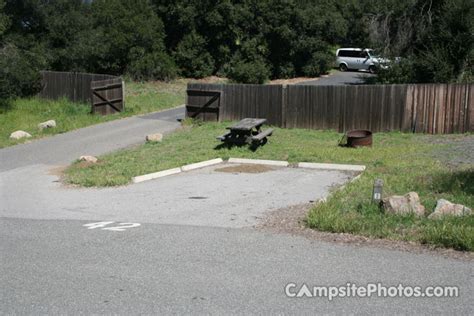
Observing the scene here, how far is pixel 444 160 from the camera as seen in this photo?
45.7 ft

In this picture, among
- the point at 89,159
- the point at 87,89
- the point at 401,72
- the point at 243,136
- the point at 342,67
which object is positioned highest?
the point at 401,72

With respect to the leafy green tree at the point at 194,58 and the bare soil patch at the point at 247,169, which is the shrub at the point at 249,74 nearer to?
the leafy green tree at the point at 194,58

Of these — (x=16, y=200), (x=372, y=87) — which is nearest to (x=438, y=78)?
(x=372, y=87)

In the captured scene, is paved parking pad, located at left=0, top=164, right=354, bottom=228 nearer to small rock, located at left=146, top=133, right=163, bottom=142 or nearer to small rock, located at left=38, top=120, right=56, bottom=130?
small rock, located at left=146, top=133, right=163, bottom=142

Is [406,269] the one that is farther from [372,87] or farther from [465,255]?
[372,87]

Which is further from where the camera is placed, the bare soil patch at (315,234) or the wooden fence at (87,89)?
the wooden fence at (87,89)

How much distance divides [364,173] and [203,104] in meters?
11.1

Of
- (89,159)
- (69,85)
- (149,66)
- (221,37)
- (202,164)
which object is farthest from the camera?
(221,37)

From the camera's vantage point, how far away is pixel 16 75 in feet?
96.6

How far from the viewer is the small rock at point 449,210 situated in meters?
8.27

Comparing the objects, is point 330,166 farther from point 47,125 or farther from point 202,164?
point 47,125

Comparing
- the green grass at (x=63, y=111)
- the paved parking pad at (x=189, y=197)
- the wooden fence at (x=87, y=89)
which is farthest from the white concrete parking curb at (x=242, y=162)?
the wooden fence at (x=87, y=89)

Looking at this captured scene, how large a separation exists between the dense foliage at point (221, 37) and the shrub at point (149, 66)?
0.07 m

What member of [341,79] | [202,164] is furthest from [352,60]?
[202,164]
